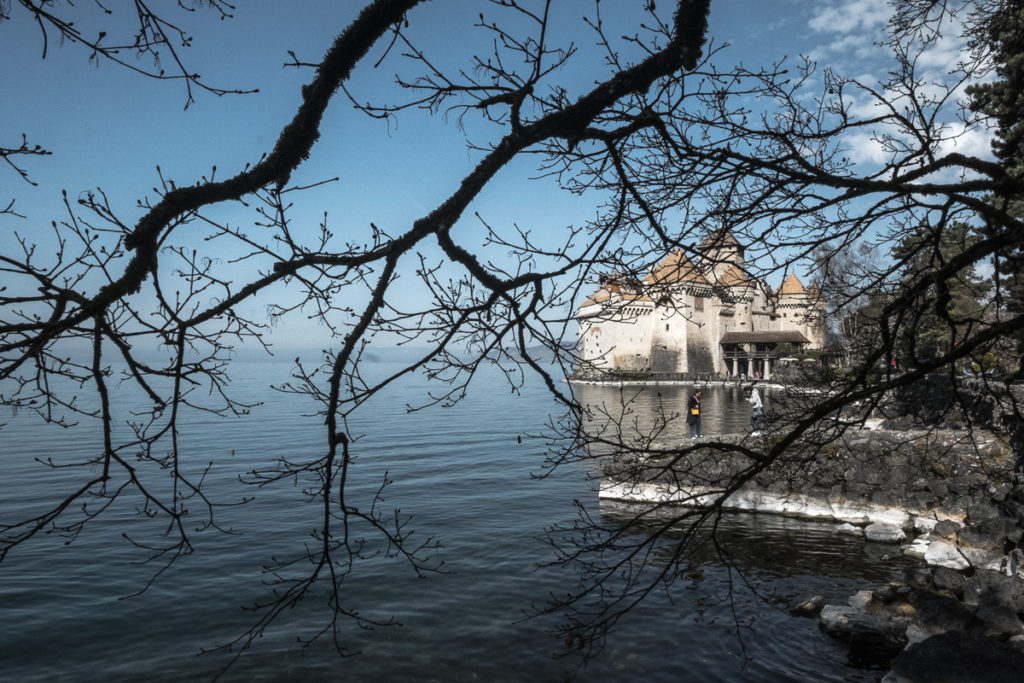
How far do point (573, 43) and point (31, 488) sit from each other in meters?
27.1

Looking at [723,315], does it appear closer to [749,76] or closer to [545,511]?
[545,511]

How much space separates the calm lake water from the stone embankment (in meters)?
0.73

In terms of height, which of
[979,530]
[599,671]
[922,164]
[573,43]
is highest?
[573,43]

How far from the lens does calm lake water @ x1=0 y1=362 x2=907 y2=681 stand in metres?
10.5

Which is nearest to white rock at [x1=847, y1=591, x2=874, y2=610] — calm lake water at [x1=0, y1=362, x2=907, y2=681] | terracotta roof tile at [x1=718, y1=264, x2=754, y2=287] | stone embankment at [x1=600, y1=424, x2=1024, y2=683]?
stone embankment at [x1=600, y1=424, x2=1024, y2=683]

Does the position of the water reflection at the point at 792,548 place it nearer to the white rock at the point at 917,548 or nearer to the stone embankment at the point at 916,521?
the white rock at the point at 917,548

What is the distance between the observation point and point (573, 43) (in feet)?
12.6

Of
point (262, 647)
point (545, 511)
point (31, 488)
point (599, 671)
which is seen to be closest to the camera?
point (599, 671)

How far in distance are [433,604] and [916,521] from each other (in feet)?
37.4

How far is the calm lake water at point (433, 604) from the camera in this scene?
10.5 metres

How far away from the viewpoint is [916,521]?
17.1m

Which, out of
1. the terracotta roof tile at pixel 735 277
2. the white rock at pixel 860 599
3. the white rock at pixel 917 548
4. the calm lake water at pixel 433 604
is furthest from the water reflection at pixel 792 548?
the terracotta roof tile at pixel 735 277

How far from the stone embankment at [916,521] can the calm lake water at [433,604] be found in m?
0.73

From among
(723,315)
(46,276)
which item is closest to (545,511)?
(46,276)
